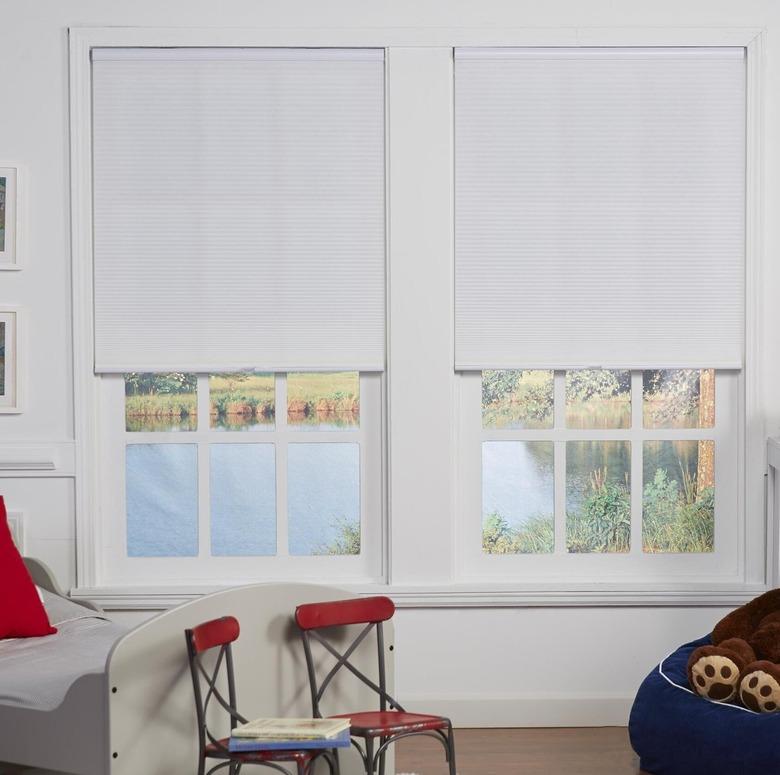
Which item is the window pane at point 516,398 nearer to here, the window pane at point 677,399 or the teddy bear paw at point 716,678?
the window pane at point 677,399

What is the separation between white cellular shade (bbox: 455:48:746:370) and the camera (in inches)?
139

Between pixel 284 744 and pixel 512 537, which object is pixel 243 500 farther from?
pixel 284 744

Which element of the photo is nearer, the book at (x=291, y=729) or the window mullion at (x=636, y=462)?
the book at (x=291, y=729)

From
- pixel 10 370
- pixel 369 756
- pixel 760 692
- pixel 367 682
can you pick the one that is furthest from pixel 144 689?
pixel 760 692

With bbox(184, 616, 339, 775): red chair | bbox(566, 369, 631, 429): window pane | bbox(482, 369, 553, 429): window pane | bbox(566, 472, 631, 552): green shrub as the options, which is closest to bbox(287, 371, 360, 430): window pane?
bbox(482, 369, 553, 429): window pane

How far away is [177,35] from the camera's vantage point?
11.4ft

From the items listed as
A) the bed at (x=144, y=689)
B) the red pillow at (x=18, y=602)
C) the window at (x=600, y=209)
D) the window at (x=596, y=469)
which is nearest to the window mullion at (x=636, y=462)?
the window at (x=596, y=469)

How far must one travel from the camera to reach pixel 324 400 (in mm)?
3633

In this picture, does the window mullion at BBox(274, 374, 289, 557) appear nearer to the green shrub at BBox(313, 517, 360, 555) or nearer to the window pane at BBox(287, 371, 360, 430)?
the window pane at BBox(287, 371, 360, 430)

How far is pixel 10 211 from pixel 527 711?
8.26 feet

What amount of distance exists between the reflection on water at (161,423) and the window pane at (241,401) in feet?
0.26

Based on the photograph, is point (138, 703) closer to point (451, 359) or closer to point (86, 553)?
point (86, 553)

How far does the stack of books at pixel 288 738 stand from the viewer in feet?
7.43

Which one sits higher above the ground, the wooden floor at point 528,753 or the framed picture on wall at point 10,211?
the framed picture on wall at point 10,211
